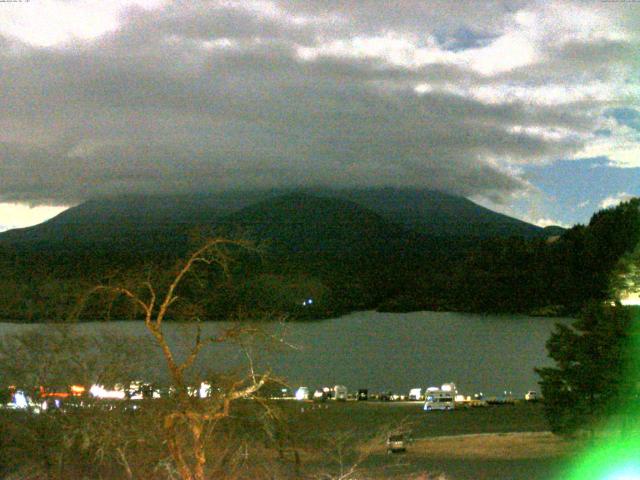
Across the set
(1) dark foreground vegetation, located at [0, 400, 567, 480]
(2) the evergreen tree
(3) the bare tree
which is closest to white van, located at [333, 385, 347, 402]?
(2) the evergreen tree

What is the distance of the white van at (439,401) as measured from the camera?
4638 centimetres

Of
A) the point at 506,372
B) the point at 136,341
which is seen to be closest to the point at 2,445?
the point at 136,341

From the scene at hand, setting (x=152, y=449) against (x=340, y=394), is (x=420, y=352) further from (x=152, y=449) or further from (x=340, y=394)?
(x=152, y=449)

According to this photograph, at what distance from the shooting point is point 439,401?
47.7 metres

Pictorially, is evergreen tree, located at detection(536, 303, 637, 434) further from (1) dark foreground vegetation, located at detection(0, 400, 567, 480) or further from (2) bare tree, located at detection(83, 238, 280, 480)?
(2) bare tree, located at detection(83, 238, 280, 480)

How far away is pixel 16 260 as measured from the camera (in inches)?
2076

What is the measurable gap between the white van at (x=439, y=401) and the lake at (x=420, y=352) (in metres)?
11.5

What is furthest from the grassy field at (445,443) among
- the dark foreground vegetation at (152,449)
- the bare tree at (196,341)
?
the bare tree at (196,341)

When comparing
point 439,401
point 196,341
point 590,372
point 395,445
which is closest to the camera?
point 196,341

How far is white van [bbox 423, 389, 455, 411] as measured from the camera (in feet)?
152

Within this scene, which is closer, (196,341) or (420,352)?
(196,341)

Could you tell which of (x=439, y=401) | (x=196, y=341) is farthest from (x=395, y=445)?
(x=439, y=401)

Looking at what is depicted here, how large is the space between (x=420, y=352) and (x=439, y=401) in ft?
196

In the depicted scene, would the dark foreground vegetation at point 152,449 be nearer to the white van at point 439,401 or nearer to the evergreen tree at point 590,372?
the evergreen tree at point 590,372
